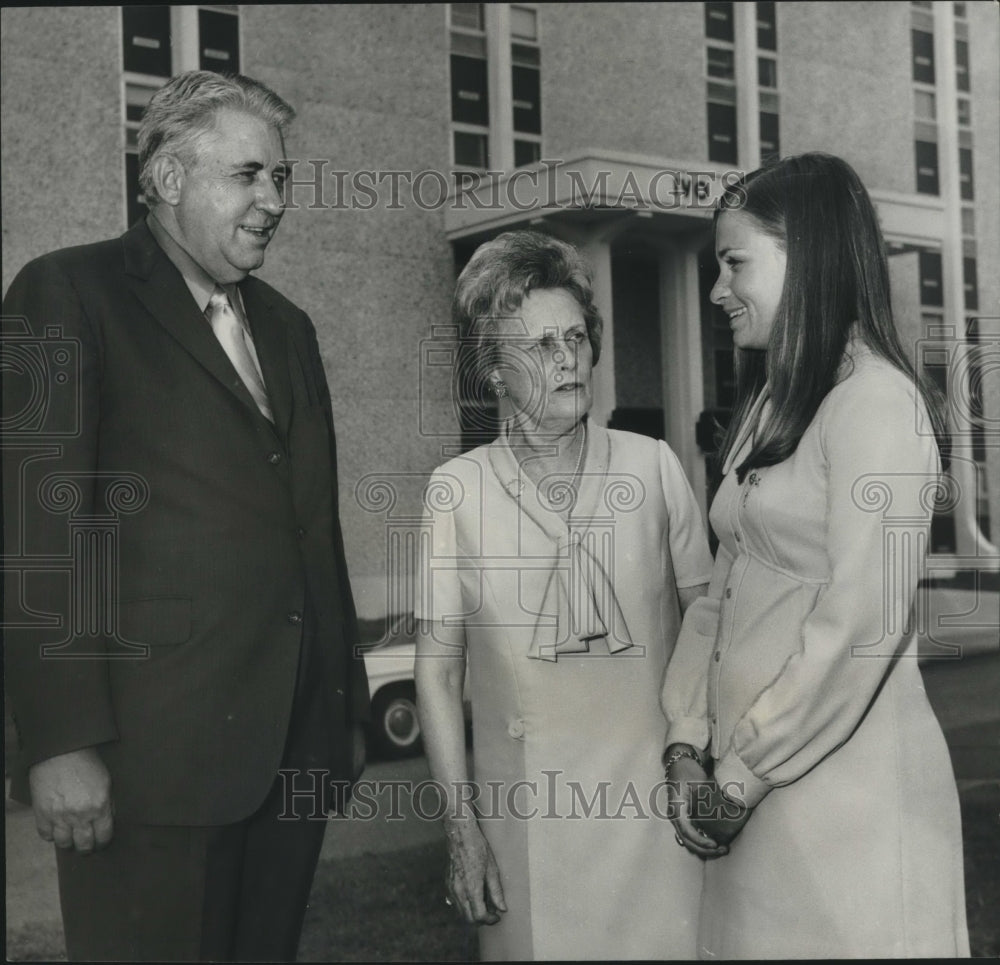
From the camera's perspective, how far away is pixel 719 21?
305cm

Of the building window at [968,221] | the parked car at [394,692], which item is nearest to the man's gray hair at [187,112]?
the parked car at [394,692]

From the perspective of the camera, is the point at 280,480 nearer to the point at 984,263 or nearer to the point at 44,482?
the point at 44,482

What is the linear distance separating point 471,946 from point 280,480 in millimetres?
1210

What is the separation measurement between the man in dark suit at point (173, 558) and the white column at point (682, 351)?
83 cm

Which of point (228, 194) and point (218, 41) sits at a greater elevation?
point (218, 41)

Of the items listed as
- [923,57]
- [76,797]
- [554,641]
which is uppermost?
[923,57]

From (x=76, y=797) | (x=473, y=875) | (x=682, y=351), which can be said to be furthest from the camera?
(x=682, y=351)

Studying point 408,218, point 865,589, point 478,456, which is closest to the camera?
point 865,589

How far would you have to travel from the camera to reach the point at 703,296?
2.73m

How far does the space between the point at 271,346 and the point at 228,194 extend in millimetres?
327

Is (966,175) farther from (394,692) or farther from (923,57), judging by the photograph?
(394,692)

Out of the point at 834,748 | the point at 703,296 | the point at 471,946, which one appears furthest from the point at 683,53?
the point at 471,946

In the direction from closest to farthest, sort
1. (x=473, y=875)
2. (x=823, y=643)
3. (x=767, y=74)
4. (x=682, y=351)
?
(x=823, y=643) → (x=473, y=875) → (x=682, y=351) → (x=767, y=74)

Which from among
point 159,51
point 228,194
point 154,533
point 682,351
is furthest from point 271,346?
point 682,351
